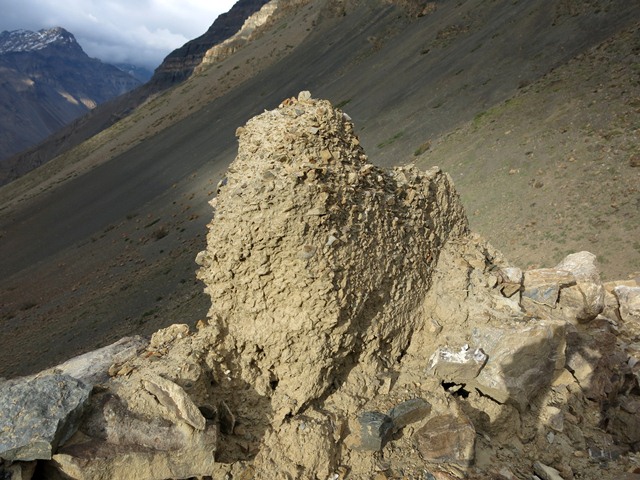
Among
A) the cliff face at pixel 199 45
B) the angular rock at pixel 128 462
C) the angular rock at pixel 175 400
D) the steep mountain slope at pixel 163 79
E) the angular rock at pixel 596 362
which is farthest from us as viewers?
the cliff face at pixel 199 45

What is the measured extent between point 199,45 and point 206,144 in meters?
88.5

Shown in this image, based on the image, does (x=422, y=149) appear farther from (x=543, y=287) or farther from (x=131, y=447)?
(x=131, y=447)

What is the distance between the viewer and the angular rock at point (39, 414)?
3482 millimetres

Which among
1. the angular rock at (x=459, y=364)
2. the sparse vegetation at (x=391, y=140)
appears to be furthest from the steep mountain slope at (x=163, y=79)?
the angular rock at (x=459, y=364)

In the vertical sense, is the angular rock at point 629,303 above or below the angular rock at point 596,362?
below

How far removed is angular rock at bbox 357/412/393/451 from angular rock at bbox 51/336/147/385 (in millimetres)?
2773

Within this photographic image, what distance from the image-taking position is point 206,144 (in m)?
49.1

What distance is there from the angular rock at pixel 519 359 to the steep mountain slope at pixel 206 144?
29.9ft

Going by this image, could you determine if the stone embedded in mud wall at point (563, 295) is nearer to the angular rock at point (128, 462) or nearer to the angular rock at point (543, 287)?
the angular rock at point (543, 287)

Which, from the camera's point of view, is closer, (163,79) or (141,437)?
(141,437)

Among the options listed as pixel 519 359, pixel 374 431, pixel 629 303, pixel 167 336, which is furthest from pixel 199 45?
pixel 374 431

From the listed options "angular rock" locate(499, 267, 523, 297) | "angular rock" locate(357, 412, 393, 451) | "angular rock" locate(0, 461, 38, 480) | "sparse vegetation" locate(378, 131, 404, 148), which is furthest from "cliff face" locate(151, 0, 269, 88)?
"angular rock" locate(0, 461, 38, 480)

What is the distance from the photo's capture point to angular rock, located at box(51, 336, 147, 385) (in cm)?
500

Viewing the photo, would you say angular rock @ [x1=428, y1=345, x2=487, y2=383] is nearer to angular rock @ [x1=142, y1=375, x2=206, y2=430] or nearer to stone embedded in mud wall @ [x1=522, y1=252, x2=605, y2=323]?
stone embedded in mud wall @ [x1=522, y1=252, x2=605, y2=323]
